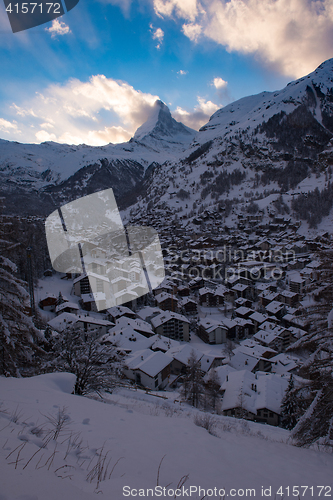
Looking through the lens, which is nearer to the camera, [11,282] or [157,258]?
[11,282]

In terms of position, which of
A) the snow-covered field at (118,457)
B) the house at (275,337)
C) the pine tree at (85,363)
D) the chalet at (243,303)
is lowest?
the house at (275,337)

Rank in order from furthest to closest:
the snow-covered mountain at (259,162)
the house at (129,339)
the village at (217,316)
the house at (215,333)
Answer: the snow-covered mountain at (259,162) < the house at (215,333) < the house at (129,339) < the village at (217,316)

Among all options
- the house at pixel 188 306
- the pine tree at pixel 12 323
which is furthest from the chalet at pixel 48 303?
the pine tree at pixel 12 323

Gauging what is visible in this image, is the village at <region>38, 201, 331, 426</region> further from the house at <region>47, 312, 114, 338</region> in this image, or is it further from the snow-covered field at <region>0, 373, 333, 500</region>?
the snow-covered field at <region>0, 373, 333, 500</region>

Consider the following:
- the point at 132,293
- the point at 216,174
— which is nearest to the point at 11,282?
the point at 132,293

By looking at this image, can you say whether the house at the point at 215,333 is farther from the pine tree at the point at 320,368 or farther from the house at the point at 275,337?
the pine tree at the point at 320,368

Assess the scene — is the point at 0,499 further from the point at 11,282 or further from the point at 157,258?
the point at 157,258

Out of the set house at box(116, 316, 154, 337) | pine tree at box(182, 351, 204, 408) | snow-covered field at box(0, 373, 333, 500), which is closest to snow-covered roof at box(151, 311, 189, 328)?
house at box(116, 316, 154, 337)

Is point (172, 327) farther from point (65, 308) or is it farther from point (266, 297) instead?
point (266, 297)
